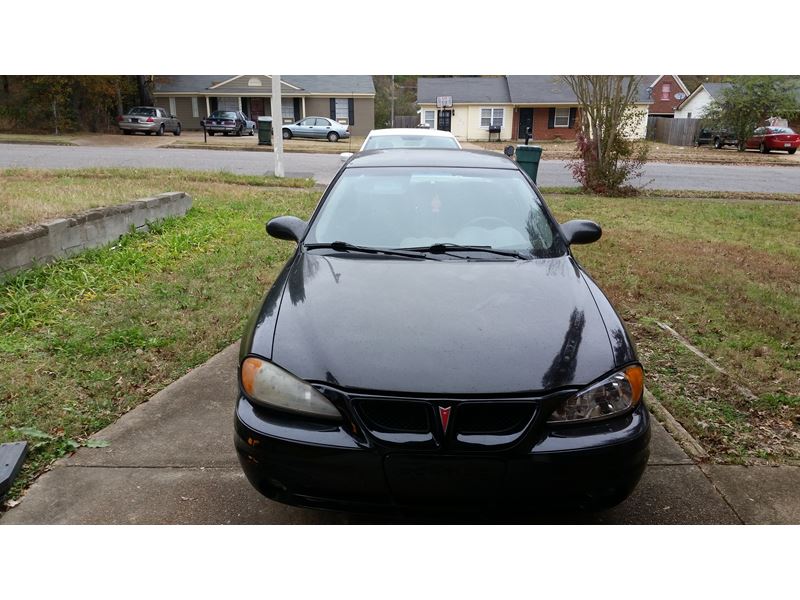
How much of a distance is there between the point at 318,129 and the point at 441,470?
108 feet

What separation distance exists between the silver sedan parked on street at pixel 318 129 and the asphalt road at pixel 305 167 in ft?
33.3

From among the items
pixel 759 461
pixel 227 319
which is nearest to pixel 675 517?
pixel 759 461

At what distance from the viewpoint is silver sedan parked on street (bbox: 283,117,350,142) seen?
3309 cm

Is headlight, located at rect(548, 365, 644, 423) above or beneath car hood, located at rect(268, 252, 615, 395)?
beneath

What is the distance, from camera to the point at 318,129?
33.3 m

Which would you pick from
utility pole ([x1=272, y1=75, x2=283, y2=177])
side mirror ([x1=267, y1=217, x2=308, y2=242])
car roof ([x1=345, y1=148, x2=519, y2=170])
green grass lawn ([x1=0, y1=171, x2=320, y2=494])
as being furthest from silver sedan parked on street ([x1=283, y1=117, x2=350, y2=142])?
side mirror ([x1=267, y1=217, x2=308, y2=242])

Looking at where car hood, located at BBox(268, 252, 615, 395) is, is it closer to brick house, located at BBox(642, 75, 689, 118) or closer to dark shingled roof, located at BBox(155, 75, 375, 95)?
dark shingled roof, located at BBox(155, 75, 375, 95)

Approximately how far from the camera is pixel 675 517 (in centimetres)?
289

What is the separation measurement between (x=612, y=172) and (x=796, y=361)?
10.2 metres

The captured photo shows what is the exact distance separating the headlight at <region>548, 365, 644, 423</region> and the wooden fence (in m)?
41.5

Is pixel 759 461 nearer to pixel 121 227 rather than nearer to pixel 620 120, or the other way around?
pixel 121 227

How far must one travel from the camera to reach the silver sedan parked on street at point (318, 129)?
33094 mm

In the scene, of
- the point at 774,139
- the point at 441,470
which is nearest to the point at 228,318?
the point at 441,470

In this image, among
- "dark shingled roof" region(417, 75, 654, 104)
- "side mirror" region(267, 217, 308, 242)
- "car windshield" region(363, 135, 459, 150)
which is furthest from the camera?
"dark shingled roof" region(417, 75, 654, 104)
